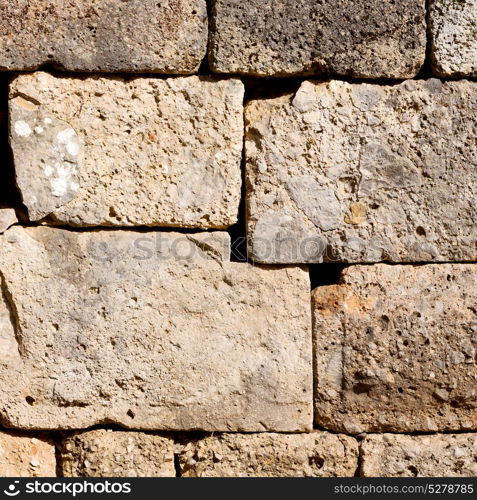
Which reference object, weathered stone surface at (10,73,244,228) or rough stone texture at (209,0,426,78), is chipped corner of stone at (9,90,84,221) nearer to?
weathered stone surface at (10,73,244,228)

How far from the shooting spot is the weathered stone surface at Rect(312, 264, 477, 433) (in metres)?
3.48

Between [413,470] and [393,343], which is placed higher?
[393,343]

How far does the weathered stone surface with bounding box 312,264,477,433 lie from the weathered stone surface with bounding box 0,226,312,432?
0.12 meters

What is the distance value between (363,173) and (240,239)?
603mm

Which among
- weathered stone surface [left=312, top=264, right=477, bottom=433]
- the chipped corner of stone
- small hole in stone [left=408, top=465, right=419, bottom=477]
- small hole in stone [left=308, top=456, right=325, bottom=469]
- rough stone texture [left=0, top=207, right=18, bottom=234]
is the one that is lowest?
small hole in stone [left=408, top=465, right=419, bottom=477]

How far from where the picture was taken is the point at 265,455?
11.3ft

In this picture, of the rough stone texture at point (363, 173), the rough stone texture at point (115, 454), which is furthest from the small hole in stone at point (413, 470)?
the rough stone texture at point (115, 454)

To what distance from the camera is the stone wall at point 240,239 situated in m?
3.34

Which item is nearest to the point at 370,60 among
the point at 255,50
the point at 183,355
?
the point at 255,50

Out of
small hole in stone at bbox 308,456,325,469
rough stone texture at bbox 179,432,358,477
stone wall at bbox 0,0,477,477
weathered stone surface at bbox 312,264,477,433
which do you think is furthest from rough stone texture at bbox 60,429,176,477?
weathered stone surface at bbox 312,264,477,433

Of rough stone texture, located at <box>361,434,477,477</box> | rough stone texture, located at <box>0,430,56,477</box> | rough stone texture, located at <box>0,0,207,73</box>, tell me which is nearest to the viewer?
rough stone texture, located at <box>0,0,207,73</box>

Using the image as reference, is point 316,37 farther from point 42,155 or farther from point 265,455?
point 265,455

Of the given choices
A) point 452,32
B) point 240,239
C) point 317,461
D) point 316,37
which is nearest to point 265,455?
point 317,461

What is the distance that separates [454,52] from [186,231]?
1395 mm
